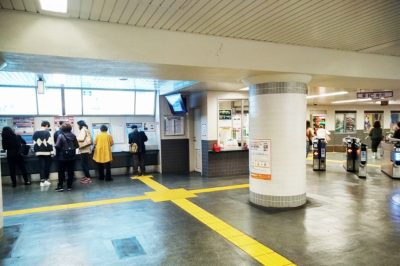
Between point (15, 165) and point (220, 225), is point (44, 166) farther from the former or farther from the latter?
point (220, 225)

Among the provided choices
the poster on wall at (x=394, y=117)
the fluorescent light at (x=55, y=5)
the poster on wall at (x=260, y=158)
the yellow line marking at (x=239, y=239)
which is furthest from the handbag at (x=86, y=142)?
the poster on wall at (x=394, y=117)

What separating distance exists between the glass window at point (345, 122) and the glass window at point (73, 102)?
14163 mm

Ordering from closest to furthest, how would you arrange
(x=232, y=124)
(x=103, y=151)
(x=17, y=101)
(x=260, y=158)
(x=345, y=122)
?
(x=260, y=158), (x=103, y=151), (x=17, y=101), (x=232, y=124), (x=345, y=122)

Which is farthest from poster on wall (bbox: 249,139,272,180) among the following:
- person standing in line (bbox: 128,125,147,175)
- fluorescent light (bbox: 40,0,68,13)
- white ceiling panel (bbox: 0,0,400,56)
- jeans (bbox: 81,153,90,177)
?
jeans (bbox: 81,153,90,177)

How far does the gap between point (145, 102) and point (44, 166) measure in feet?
12.1

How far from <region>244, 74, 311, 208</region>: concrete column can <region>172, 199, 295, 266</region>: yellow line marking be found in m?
1.26

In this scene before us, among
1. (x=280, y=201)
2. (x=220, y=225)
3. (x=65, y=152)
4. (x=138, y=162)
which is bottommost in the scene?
(x=220, y=225)

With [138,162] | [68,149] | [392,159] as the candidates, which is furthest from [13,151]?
[392,159]

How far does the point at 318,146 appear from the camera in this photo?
9977 millimetres

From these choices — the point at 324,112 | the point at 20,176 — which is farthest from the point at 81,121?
the point at 324,112

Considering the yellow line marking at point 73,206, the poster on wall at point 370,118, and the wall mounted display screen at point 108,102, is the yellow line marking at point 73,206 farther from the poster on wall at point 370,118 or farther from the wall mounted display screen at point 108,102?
the poster on wall at point 370,118

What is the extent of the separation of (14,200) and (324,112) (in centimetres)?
1566

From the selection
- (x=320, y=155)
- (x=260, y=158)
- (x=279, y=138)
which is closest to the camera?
(x=279, y=138)

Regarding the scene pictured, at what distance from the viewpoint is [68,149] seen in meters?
7.23
